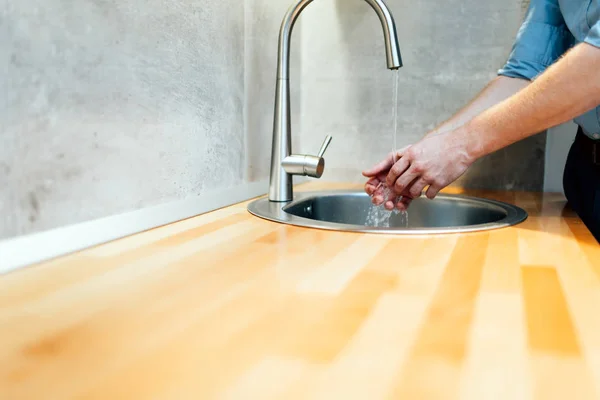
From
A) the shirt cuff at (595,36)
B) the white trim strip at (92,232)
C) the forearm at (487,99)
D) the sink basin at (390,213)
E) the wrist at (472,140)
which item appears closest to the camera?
the white trim strip at (92,232)

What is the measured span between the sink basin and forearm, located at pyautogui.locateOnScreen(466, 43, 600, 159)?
0.16 m

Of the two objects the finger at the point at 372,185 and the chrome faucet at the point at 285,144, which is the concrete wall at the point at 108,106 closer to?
the chrome faucet at the point at 285,144

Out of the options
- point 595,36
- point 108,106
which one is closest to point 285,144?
point 108,106

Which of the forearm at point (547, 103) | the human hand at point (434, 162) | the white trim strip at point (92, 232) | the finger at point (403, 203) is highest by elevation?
the forearm at point (547, 103)

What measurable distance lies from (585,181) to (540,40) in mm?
329

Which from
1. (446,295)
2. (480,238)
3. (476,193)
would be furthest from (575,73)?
(476,193)

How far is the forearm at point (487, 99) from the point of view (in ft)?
3.86

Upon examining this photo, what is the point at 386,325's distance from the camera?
438mm

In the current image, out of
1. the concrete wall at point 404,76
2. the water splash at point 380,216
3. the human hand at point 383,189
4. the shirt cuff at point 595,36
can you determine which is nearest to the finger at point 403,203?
the human hand at point 383,189

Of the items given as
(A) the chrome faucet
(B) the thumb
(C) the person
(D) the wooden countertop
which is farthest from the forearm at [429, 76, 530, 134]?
(D) the wooden countertop

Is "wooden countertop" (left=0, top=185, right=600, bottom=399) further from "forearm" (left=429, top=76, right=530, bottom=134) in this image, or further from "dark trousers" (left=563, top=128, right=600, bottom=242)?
"forearm" (left=429, top=76, right=530, bottom=134)

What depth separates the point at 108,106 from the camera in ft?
2.50

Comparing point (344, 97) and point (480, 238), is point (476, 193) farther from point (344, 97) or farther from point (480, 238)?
point (480, 238)

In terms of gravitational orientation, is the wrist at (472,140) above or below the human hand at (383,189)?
above
